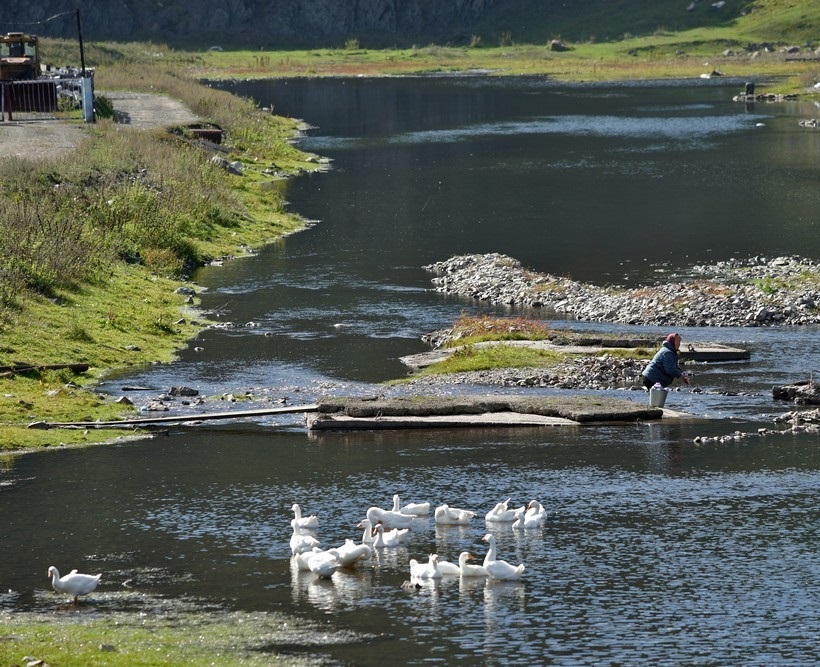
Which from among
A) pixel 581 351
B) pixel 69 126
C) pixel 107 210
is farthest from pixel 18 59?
pixel 581 351

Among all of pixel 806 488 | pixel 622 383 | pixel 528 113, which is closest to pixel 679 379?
pixel 622 383

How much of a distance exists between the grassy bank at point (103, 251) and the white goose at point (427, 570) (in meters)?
13.7

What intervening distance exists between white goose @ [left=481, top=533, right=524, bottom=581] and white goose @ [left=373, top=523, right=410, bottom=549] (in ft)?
8.71

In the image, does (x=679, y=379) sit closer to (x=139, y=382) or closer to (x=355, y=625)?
(x=139, y=382)

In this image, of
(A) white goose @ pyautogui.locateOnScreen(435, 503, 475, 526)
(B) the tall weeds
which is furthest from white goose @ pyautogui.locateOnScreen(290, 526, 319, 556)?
(B) the tall weeds

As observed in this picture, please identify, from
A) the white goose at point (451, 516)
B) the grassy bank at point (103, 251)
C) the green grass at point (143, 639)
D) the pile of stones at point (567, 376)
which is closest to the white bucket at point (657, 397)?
the pile of stones at point (567, 376)

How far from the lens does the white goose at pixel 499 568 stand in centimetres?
2691

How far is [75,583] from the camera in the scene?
26.0 metres

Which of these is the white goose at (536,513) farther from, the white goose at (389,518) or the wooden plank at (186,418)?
the wooden plank at (186,418)

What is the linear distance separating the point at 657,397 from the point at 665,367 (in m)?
1.20

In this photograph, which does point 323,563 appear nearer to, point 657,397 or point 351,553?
point 351,553

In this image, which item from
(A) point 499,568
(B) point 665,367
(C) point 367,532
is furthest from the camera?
(B) point 665,367

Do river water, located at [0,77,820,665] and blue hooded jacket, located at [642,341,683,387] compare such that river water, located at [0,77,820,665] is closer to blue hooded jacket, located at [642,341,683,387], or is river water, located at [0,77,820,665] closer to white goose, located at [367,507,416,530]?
white goose, located at [367,507,416,530]

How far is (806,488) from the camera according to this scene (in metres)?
32.9
